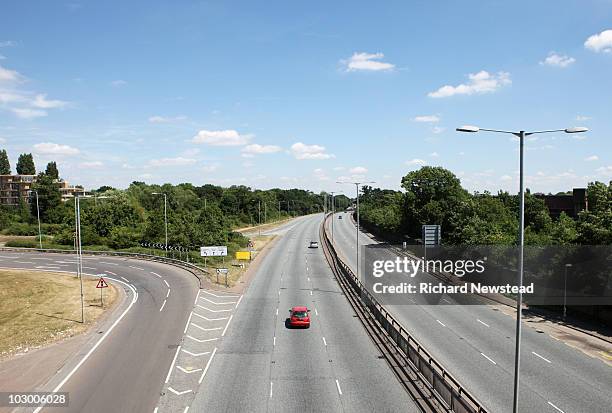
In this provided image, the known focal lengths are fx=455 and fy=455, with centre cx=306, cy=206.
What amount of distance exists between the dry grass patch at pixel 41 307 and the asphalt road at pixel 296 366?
13.3 meters

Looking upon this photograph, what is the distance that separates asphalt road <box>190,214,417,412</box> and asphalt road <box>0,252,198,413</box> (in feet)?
11.0

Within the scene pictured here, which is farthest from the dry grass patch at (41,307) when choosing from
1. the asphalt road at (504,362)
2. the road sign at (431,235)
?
the road sign at (431,235)

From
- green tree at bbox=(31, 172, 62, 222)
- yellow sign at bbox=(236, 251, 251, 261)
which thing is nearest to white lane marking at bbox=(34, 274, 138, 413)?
yellow sign at bbox=(236, 251, 251, 261)

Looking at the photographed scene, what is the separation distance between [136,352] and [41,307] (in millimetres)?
19791

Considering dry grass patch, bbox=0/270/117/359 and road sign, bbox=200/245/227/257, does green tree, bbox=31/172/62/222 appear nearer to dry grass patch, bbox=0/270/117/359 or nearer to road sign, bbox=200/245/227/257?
dry grass patch, bbox=0/270/117/359

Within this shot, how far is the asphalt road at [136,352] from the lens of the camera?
2323 cm

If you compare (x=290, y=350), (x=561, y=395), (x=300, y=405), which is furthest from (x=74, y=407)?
(x=561, y=395)

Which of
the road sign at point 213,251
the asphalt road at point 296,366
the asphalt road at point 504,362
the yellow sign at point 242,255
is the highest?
the road sign at point 213,251

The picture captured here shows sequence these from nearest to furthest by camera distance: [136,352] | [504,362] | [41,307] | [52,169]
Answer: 1. [504,362]
2. [136,352]
3. [41,307]
4. [52,169]

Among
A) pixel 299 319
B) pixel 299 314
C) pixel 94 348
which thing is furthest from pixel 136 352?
pixel 299 314

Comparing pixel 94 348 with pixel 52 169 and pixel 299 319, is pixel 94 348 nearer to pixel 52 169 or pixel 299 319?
pixel 299 319

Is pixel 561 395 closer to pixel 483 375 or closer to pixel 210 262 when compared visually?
pixel 483 375

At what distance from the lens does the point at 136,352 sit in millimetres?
30484

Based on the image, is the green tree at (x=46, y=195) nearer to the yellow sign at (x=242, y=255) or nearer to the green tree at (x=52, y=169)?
the green tree at (x=52, y=169)
